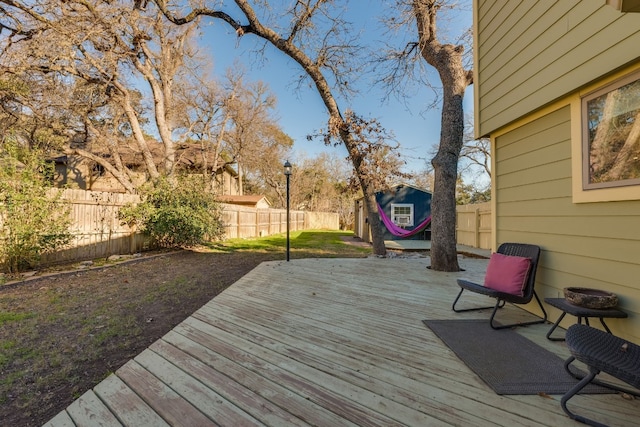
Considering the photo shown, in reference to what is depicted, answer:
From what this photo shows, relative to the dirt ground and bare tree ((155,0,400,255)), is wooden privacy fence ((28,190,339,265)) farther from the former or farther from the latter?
bare tree ((155,0,400,255))

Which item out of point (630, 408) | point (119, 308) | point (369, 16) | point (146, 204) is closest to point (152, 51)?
point (146, 204)

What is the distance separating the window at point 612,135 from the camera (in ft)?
6.33

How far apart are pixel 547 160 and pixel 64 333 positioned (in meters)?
4.98

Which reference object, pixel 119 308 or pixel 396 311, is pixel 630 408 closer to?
pixel 396 311

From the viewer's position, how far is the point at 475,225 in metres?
8.77

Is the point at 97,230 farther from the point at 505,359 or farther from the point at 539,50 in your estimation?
the point at 539,50

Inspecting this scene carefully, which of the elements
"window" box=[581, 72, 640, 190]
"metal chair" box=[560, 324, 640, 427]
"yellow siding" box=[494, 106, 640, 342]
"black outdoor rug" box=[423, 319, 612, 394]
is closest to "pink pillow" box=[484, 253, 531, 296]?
"yellow siding" box=[494, 106, 640, 342]

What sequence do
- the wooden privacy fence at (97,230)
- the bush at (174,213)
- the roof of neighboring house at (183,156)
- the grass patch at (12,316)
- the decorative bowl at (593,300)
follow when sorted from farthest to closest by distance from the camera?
the roof of neighboring house at (183,156), the bush at (174,213), the wooden privacy fence at (97,230), the grass patch at (12,316), the decorative bowl at (593,300)

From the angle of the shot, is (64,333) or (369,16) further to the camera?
(369,16)

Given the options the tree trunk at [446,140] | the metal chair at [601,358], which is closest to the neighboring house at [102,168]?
the tree trunk at [446,140]

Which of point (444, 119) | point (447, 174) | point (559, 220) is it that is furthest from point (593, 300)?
point (444, 119)

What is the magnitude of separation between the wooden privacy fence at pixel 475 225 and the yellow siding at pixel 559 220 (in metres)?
5.54

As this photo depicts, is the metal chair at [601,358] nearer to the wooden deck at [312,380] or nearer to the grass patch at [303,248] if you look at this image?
the wooden deck at [312,380]

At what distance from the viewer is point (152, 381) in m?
1.65
